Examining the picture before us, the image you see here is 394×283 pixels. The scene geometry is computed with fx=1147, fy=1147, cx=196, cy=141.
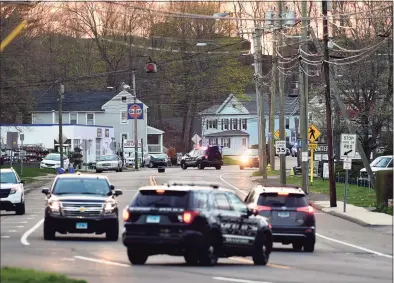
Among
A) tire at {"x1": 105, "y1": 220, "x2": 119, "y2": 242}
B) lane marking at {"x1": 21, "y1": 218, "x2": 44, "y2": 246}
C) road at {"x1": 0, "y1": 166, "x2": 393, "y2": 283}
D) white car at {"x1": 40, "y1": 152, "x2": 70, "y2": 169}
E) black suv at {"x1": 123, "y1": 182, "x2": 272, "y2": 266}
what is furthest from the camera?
white car at {"x1": 40, "y1": 152, "x2": 70, "y2": 169}

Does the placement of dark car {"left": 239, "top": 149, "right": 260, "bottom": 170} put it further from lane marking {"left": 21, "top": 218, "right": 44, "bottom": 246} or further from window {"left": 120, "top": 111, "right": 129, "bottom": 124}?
lane marking {"left": 21, "top": 218, "right": 44, "bottom": 246}

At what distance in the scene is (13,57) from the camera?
5494cm

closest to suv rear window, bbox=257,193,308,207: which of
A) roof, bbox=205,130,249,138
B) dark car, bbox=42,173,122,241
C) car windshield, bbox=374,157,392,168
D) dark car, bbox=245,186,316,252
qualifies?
dark car, bbox=245,186,316,252

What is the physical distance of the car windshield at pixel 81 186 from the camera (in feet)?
84.0

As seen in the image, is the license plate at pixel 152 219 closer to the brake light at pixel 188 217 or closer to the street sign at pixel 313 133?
the brake light at pixel 188 217

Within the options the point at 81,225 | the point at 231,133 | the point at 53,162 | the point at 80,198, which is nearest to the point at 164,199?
the point at 81,225

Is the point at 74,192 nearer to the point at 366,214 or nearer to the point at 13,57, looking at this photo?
the point at 366,214

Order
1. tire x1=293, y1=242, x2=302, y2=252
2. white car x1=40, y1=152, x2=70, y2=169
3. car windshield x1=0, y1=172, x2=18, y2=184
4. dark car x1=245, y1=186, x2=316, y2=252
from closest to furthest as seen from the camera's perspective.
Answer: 1. car windshield x1=0, y1=172, x2=18, y2=184
2. dark car x1=245, y1=186, x2=316, y2=252
3. tire x1=293, y1=242, x2=302, y2=252
4. white car x1=40, y1=152, x2=70, y2=169

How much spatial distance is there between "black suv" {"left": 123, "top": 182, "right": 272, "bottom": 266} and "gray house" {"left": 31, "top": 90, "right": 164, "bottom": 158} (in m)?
87.8

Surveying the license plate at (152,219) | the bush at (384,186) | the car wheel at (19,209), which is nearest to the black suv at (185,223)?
the license plate at (152,219)

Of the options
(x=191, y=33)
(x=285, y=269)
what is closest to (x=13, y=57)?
(x=285, y=269)

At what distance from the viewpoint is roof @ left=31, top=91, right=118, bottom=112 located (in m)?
114

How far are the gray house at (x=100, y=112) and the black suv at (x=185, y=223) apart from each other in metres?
87.8

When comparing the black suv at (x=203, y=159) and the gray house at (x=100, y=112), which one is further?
the gray house at (x=100, y=112)
